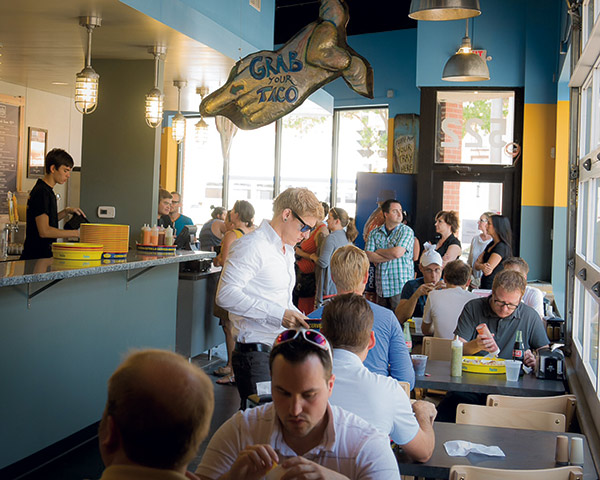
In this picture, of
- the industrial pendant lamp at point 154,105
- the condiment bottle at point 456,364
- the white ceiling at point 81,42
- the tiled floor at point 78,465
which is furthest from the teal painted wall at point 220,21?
the condiment bottle at point 456,364

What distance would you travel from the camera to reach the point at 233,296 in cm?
374

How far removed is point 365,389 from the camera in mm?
2701

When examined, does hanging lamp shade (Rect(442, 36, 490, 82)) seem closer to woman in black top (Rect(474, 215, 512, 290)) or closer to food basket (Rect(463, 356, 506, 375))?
woman in black top (Rect(474, 215, 512, 290))

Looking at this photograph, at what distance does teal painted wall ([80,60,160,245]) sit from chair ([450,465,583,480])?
5.17 metres

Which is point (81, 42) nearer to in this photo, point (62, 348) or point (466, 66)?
point (62, 348)

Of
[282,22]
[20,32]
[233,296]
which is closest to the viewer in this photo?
[233,296]

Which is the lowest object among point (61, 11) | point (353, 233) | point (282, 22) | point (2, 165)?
point (353, 233)

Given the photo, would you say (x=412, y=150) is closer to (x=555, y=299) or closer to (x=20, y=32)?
(x=555, y=299)

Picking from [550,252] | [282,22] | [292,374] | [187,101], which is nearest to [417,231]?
[550,252]

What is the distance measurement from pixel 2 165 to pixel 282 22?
6.33 metres

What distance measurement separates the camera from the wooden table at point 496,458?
9.29 feet

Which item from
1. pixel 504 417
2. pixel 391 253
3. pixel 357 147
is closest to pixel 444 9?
pixel 504 417

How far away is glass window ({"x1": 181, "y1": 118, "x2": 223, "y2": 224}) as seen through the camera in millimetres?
15625

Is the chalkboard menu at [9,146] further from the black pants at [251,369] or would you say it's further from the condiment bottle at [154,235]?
the black pants at [251,369]
